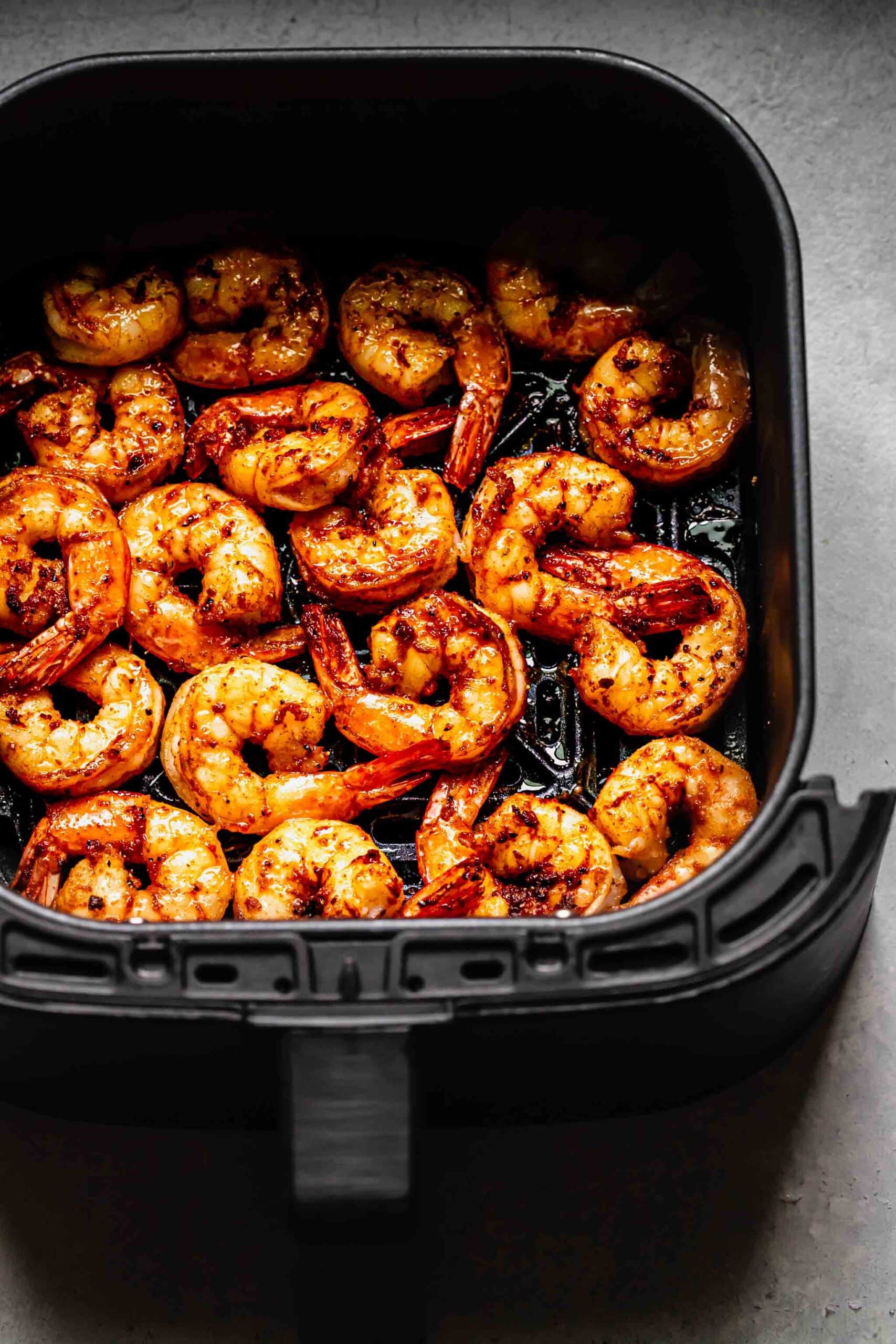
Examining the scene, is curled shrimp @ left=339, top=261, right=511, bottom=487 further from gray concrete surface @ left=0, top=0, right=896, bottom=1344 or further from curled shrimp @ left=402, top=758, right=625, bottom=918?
curled shrimp @ left=402, top=758, right=625, bottom=918

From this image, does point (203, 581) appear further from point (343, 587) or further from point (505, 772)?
point (505, 772)

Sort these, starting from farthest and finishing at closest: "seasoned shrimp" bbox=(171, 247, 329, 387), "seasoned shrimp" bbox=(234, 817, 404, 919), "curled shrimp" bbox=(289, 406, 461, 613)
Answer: "seasoned shrimp" bbox=(171, 247, 329, 387) → "curled shrimp" bbox=(289, 406, 461, 613) → "seasoned shrimp" bbox=(234, 817, 404, 919)

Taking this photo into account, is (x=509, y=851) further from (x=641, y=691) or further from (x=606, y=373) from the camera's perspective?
(x=606, y=373)

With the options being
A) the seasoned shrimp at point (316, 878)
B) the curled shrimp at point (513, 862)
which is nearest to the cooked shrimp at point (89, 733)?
the seasoned shrimp at point (316, 878)

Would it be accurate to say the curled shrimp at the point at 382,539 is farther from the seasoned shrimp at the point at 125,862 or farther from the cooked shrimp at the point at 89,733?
the seasoned shrimp at the point at 125,862

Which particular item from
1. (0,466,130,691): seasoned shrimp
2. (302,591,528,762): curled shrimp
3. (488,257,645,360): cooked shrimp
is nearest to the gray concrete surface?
(488,257,645,360): cooked shrimp

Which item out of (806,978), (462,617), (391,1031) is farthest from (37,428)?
(806,978)
